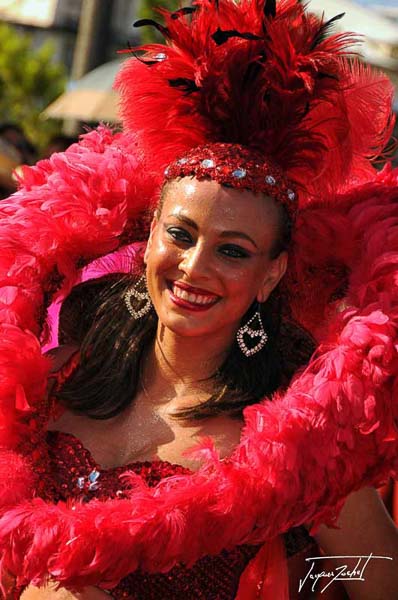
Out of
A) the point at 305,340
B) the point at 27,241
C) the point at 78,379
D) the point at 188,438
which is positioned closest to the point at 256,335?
the point at 305,340

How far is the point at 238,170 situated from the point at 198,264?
246 mm

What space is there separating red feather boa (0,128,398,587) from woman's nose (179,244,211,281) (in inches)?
12.9

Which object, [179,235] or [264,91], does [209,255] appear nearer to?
[179,235]

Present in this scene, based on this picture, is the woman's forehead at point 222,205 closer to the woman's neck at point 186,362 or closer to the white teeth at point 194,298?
the white teeth at point 194,298

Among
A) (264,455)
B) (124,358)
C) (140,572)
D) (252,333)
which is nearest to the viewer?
(264,455)

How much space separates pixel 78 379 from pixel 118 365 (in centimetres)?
11

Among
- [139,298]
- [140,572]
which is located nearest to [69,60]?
[139,298]

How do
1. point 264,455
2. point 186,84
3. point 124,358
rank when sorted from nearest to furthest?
point 264,455
point 186,84
point 124,358

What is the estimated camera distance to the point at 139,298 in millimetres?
2730

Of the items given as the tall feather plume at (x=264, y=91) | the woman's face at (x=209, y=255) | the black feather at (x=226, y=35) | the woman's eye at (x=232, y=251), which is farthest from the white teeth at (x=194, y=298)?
the black feather at (x=226, y=35)

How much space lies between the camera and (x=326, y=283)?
2.67 metres

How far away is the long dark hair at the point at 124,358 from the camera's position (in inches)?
101

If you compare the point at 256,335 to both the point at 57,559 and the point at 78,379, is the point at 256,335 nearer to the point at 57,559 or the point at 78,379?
the point at 78,379

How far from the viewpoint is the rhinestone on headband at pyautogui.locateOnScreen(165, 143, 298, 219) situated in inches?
95.9
